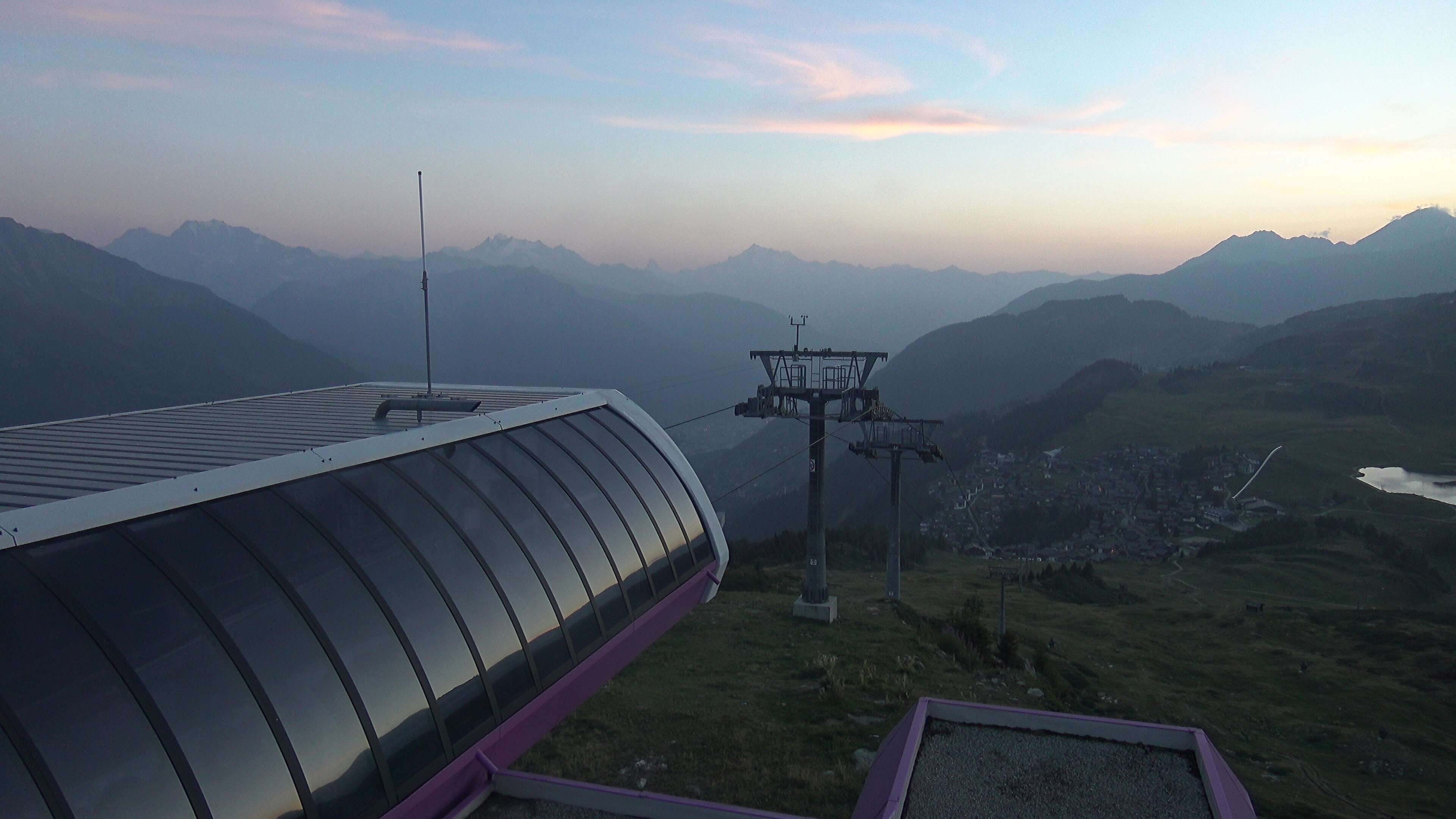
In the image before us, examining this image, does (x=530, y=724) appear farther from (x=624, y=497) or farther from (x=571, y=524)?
(x=624, y=497)

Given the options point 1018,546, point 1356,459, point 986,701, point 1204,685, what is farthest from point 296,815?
point 1356,459

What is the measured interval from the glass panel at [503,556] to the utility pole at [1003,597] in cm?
2360

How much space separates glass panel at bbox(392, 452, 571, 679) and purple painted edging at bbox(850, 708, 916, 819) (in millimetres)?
4914

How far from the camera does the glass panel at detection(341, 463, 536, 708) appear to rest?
1104 centimetres

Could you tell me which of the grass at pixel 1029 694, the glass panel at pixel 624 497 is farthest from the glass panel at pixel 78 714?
the grass at pixel 1029 694

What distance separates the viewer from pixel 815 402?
107 feet

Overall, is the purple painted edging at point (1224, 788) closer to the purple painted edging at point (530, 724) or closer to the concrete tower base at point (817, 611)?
the purple painted edging at point (530, 724)

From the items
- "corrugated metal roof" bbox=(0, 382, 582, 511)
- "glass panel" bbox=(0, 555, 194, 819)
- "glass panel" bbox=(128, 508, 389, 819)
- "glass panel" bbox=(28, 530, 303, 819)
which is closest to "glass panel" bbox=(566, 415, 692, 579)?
"corrugated metal roof" bbox=(0, 382, 582, 511)

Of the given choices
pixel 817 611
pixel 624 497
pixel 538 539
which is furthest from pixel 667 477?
Answer: pixel 817 611

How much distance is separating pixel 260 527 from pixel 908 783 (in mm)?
8712

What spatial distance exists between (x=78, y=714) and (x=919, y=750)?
9822 mm

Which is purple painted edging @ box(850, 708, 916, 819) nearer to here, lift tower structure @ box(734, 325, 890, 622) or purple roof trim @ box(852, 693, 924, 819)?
purple roof trim @ box(852, 693, 924, 819)

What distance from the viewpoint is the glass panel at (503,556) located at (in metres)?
12.0

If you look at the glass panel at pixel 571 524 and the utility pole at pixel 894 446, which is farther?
the utility pole at pixel 894 446
